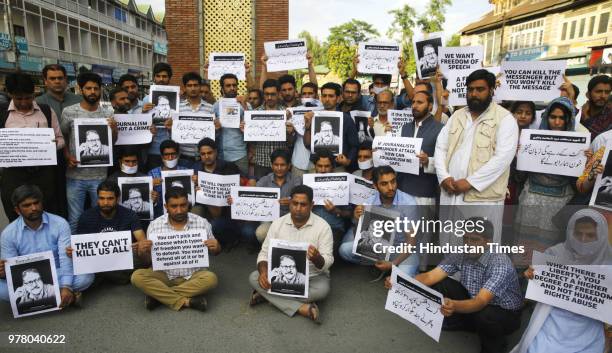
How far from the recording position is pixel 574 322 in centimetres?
291

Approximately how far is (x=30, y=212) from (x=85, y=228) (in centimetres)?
60

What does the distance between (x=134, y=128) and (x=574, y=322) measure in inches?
197

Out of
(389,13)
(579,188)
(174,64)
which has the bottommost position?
(579,188)

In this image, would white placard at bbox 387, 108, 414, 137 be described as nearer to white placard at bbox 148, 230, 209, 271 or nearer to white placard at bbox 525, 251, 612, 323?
white placard at bbox 525, 251, 612, 323

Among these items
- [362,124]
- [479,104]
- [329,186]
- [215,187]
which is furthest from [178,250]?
[479,104]

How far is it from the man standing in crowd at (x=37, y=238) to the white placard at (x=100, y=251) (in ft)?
0.50

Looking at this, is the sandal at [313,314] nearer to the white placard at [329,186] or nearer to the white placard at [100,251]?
A: the white placard at [329,186]

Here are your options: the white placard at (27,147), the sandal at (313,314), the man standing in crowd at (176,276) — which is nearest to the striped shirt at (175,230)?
the man standing in crowd at (176,276)

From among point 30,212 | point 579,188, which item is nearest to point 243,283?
point 30,212

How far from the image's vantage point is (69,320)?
3805 mm

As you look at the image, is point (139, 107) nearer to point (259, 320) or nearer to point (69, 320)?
point (69, 320)

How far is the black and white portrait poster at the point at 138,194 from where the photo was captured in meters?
4.90

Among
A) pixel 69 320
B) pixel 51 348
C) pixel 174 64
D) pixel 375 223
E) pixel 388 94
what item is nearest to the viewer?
pixel 51 348

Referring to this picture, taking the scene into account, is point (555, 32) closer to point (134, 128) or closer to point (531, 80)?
point (531, 80)
